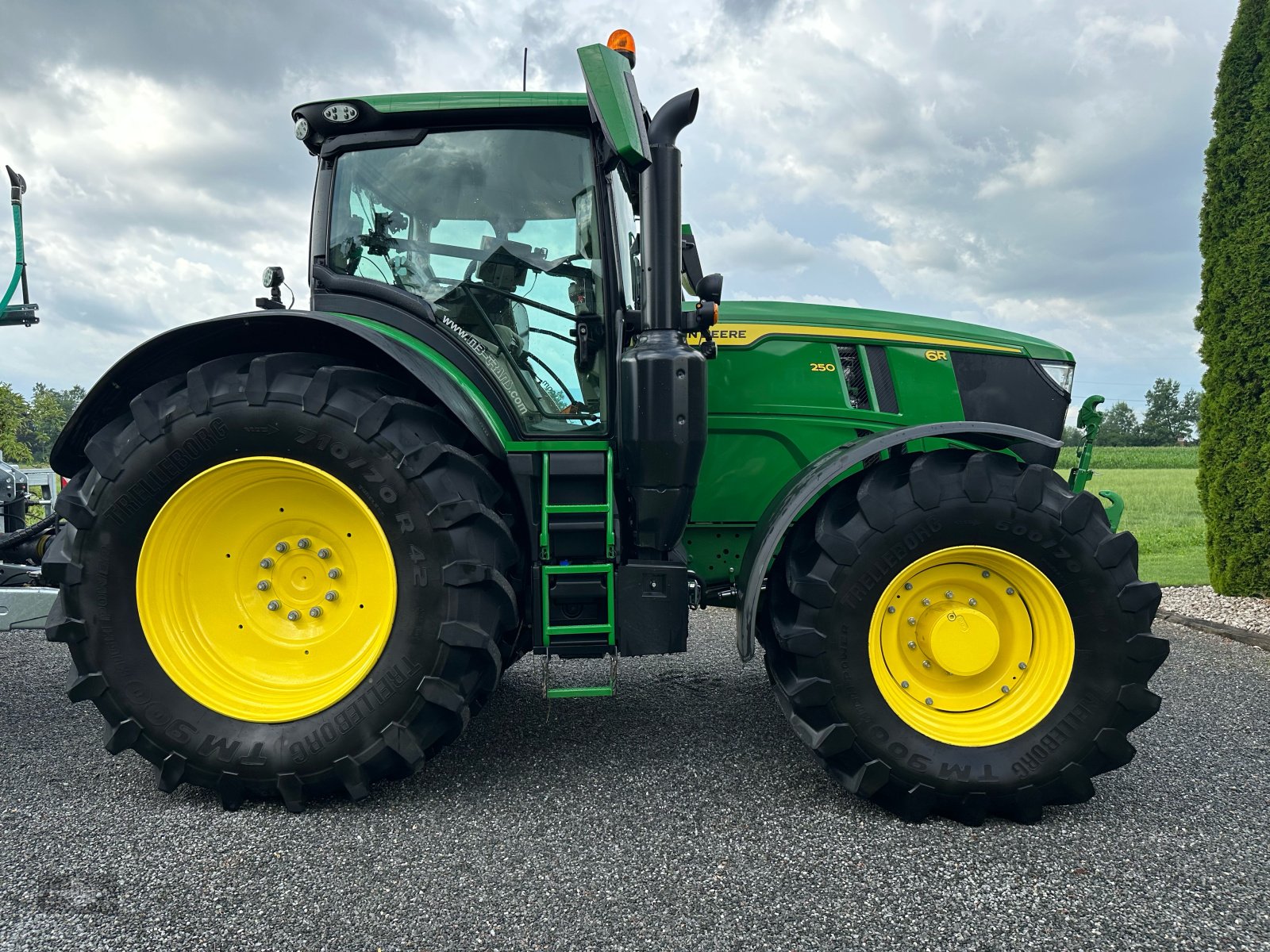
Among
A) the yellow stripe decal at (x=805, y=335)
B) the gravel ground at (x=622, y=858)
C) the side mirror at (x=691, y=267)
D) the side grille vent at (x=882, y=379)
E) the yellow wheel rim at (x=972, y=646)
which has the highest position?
the side mirror at (x=691, y=267)

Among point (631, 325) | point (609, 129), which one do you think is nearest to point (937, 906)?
point (631, 325)

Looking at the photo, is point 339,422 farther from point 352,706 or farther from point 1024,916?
point 1024,916

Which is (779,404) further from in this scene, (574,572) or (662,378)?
(574,572)

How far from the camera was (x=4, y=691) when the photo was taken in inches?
150

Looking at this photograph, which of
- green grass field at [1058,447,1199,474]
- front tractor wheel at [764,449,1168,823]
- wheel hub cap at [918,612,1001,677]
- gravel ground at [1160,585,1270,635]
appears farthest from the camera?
green grass field at [1058,447,1199,474]

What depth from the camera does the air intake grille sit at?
10.7 ft

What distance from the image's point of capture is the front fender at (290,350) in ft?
8.38

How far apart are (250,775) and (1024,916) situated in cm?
226

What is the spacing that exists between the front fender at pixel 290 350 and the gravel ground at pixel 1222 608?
4.91 m

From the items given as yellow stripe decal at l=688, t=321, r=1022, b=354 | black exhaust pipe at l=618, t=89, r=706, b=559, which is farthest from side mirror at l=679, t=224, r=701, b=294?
black exhaust pipe at l=618, t=89, r=706, b=559

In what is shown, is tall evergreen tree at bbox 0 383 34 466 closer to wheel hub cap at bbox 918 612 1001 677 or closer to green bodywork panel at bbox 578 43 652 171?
green bodywork panel at bbox 578 43 652 171

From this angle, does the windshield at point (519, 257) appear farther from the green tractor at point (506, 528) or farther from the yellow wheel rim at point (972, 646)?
the yellow wheel rim at point (972, 646)

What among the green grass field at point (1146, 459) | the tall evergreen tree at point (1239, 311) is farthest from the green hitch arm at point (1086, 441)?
the green grass field at point (1146, 459)

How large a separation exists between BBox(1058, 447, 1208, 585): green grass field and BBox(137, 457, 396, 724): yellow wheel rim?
3.08 metres
